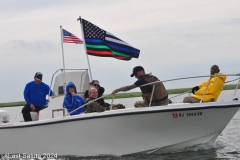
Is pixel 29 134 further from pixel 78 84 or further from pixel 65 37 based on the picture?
pixel 65 37

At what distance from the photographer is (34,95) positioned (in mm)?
12398

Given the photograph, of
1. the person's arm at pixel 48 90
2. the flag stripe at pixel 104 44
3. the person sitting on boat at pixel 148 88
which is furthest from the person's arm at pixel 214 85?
the person's arm at pixel 48 90

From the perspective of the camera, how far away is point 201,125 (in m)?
10.4

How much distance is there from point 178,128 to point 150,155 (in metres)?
0.88

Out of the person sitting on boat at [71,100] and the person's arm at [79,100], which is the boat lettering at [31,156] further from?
the person's arm at [79,100]

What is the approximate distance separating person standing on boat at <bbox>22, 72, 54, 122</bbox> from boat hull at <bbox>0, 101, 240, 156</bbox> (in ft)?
3.84

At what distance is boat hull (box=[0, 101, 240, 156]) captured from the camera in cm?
1018

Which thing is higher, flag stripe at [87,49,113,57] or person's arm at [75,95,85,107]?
flag stripe at [87,49,113,57]

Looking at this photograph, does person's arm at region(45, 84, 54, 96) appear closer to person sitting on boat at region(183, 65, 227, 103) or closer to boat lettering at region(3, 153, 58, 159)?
boat lettering at region(3, 153, 58, 159)

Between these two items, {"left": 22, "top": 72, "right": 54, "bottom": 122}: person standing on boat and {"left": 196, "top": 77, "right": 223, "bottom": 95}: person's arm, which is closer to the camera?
{"left": 196, "top": 77, "right": 223, "bottom": 95}: person's arm

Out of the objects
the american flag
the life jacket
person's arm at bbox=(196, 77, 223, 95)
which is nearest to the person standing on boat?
the american flag

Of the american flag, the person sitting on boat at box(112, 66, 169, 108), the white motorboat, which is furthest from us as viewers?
the american flag

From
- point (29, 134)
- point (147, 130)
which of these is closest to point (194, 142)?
point (147, 130)

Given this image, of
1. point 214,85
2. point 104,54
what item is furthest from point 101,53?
point 214,85
